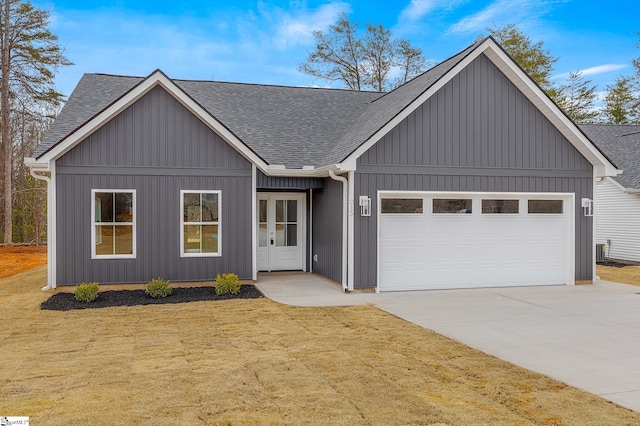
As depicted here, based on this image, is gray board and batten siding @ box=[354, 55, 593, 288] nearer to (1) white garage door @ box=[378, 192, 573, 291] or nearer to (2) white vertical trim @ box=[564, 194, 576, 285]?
(2) white vertical trim @ box=[564, 194, 576, 285]

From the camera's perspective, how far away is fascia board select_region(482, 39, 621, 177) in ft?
37.3

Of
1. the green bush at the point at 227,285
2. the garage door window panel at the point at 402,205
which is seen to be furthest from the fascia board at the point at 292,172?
the green bush at the point at 227,285

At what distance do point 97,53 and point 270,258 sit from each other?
1628cm

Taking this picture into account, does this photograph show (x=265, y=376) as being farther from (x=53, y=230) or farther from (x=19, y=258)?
(x=19, y=258)

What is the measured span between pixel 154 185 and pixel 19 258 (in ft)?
33.2

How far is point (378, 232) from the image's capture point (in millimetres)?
11062

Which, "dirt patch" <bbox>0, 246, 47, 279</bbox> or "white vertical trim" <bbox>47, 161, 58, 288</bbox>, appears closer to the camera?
"white vertical trim" <bbox>47, 161, 58, 288</bbox>

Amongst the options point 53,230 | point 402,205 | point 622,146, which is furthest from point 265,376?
point 622,146

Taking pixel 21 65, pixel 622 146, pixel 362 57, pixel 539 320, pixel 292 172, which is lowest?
pixel 539 320

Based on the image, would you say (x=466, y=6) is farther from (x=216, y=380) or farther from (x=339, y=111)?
(x=216, y=380)

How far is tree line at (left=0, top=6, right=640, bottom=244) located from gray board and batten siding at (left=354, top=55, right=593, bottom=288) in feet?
56.2

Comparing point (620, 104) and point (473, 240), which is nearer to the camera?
point (473, 240)

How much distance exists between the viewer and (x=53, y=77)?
23.6 m

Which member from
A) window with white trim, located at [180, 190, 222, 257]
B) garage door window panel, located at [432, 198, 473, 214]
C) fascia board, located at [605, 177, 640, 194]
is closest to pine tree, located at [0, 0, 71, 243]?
window with white trim, located at [180, 190, 222, 257]
